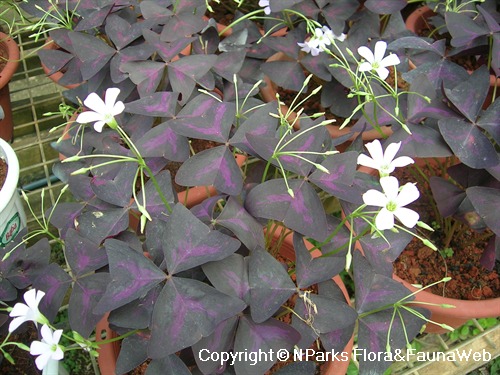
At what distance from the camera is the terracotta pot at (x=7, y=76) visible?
1433 millimetres

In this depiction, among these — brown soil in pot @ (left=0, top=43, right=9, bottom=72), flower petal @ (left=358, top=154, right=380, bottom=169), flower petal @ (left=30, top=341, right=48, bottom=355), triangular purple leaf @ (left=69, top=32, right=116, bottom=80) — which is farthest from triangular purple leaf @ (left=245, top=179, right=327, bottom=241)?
brown soil in pot @ (left=0, top=43, right=9, bottom=72)

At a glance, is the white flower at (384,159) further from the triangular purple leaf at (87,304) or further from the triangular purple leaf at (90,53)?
the triangular purple leaf at (90,53)

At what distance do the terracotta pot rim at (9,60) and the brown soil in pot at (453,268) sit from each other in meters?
1.12

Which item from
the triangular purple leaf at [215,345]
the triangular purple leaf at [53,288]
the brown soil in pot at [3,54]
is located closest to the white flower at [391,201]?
the triangular purple leaf at [215,345]

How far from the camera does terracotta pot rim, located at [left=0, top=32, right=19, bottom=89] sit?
142 cm

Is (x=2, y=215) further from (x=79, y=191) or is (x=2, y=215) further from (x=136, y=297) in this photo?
(x=136, y=297)

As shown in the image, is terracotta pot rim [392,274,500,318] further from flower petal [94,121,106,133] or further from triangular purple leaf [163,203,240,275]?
flower petal [94,121,106,133]

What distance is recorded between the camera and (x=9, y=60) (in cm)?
142

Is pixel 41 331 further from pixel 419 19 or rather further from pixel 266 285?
pixel 419 19

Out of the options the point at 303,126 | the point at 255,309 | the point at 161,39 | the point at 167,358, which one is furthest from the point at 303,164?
the point at 161,39

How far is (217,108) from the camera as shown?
866 millimetres

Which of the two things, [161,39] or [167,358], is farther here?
[161,39]

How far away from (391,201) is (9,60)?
1194 millimetres

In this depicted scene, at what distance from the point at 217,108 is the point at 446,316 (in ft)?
2.10
